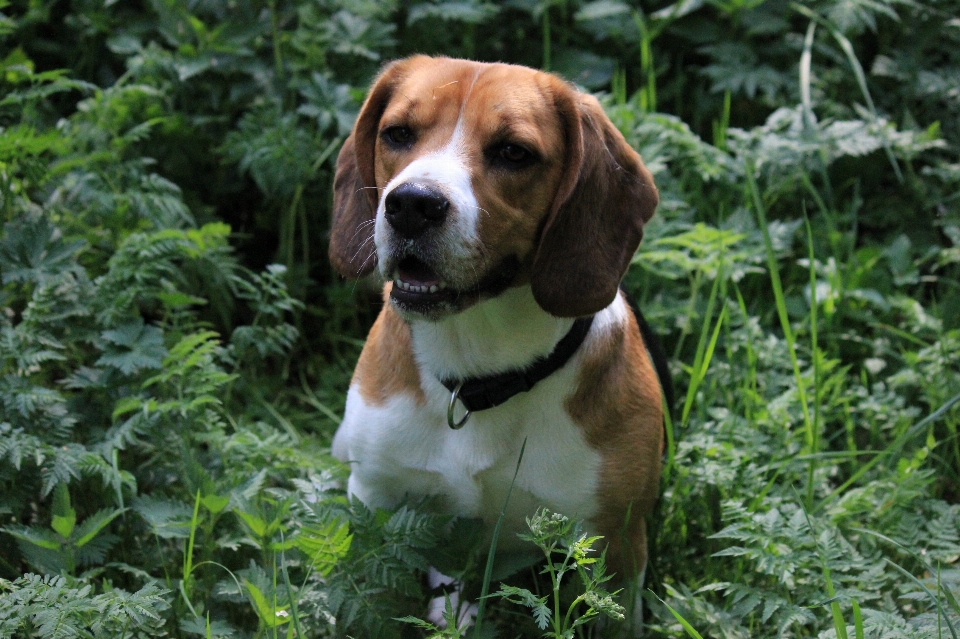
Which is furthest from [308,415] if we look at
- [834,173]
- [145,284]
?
[834,173]

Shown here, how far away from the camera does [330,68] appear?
4645 mm

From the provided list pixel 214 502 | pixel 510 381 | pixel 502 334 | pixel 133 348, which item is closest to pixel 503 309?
pixel 502 334

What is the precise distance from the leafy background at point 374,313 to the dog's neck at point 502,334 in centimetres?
46

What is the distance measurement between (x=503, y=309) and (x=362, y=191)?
59 centimetres

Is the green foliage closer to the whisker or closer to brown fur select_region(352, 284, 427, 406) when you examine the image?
brown fur select_region(352, 284, 427, 406)

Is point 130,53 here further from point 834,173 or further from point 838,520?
point 838,520

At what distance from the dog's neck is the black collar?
0.02 m

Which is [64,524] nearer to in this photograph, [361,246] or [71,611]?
[71,611]

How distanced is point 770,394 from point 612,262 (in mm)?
1356

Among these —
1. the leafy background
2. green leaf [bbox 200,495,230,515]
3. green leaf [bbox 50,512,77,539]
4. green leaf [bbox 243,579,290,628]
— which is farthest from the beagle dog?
green leaf [bbox 50,512,77,539]

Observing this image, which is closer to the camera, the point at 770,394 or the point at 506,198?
the point at 506,198

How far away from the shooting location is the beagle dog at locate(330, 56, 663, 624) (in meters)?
2.66

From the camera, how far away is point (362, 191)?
121 inches

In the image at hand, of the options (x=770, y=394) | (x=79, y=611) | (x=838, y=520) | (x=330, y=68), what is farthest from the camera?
(x=330, y=68)
